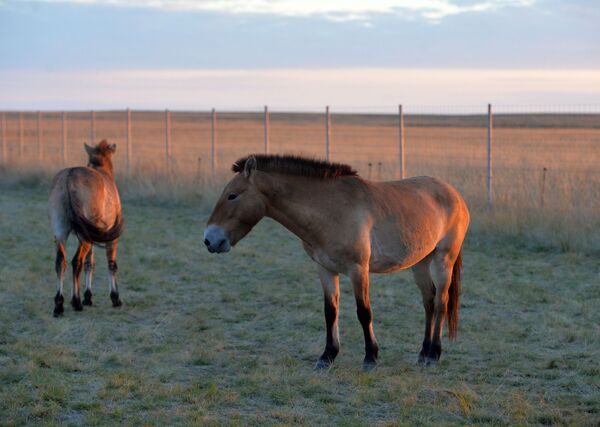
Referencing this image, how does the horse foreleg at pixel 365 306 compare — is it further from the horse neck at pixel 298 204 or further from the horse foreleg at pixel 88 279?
the horse foreleg at pixel 88 279

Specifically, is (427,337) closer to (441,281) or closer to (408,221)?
(441,281)

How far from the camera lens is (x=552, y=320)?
798 cm

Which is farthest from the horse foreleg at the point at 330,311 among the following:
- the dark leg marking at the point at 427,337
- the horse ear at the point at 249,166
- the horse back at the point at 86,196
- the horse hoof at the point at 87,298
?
the horse hoof at the point at 87,298

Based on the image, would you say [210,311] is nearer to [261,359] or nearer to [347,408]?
[261,359]

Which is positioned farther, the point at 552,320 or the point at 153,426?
the point at 552,320

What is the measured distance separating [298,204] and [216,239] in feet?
2.38

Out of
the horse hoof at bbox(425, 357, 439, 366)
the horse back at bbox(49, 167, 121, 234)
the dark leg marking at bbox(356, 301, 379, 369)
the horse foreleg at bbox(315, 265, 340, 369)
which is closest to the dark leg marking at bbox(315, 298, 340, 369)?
the horse foreleg at bbox(315, 265, 340, 369)

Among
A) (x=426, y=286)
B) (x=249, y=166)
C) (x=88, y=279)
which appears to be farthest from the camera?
(x=88, y=279)

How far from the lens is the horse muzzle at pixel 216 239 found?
6113 millimetres

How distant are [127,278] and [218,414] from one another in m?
5.45

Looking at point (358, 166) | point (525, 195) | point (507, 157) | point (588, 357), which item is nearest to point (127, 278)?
point (588, 357)

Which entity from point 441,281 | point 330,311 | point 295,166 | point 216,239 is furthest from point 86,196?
point 441,281

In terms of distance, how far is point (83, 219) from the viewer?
27.2ft

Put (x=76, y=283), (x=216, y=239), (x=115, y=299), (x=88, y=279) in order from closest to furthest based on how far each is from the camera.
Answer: (x=216, y=239)
(x=76, y=283)
(x=115, y=299)
(x=88, y=279)
